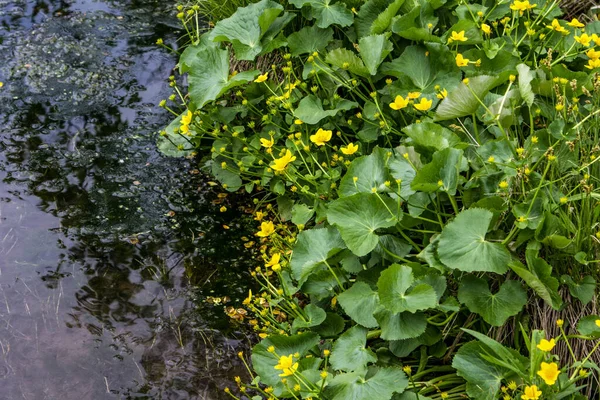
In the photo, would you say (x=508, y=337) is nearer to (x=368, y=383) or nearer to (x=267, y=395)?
(x=368, y=383)

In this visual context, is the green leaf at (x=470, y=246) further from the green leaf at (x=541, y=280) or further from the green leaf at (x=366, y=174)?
the green leaf at (x=366, y=174)

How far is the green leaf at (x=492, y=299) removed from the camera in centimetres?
219

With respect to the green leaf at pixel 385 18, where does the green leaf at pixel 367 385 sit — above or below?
below

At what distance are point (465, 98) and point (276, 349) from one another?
3.54 feet

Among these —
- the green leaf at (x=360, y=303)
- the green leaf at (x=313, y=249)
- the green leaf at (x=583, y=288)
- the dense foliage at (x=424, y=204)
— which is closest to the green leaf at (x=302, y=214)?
the dense foliage at (x=424, y=204)

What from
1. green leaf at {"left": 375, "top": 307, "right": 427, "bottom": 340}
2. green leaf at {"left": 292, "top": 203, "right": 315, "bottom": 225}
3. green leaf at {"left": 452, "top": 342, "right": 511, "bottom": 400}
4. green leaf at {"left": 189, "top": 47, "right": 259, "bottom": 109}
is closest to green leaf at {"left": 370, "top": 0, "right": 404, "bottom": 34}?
green leaf at {"left": 189, "top": 47, "right": 259, "bottom": 109}

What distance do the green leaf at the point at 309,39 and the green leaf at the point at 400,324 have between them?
56.5 inches

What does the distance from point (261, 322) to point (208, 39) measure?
1.40 metres

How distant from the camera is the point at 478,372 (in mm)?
2088

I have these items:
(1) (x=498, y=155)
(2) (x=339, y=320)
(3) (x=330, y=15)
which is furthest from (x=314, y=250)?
(3) (x=330, y=15)

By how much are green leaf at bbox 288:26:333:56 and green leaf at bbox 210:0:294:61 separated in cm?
8

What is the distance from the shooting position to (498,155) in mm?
2389

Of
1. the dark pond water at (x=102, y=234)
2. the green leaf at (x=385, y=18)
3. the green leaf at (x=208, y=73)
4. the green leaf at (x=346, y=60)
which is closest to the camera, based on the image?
the dark pond water at (x=102, y=234)

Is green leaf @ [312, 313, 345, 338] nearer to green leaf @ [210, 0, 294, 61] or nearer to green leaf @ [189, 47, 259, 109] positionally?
green leaf @ [189, 47, 259, 109]
